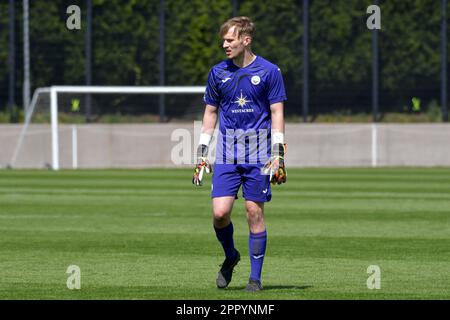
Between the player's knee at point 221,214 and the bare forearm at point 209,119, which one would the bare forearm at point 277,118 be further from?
the player's knee at point 221,214

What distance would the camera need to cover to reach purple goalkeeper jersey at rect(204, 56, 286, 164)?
992cm

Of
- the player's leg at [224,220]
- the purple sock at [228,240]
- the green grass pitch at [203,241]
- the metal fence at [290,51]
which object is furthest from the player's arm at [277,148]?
the metal fence at [290,51]

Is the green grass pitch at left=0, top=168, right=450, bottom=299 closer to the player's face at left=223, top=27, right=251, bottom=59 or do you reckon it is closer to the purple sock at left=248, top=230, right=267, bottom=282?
the purple sock at left=248, top=230, right=267, bottom=282

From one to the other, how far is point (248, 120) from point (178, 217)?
831cm

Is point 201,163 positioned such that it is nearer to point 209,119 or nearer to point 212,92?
point 209,119

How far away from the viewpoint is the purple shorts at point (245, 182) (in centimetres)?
996

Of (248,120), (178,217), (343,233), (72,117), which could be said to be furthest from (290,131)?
(248,120)

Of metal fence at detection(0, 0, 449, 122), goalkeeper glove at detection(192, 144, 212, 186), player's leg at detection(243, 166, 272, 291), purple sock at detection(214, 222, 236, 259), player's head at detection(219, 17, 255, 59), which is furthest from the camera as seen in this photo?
metal fence at detection(0, 0, 449, 122)

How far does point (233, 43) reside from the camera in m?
9.84

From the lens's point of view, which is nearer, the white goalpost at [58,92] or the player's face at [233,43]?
the player's face at [233,43]

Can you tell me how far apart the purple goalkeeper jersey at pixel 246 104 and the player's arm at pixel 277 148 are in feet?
0.26

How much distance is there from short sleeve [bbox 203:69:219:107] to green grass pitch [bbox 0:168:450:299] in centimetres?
152

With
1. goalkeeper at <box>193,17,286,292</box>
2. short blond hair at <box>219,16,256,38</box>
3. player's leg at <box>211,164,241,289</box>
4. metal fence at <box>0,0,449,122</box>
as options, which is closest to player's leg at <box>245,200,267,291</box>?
goalkeeper at <box>193,17,286,292</box>
